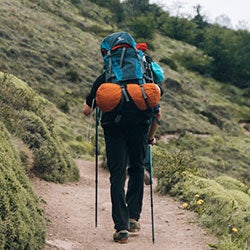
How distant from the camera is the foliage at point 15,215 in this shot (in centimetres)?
325

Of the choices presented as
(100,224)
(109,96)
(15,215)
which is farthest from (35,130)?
(15,215)

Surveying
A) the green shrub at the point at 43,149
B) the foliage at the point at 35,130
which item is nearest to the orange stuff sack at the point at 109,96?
the foliage at the point at 35,130

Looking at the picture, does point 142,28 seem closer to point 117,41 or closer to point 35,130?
point 35,130

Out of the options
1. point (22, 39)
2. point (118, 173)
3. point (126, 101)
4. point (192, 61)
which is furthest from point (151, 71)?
point (192, 61)

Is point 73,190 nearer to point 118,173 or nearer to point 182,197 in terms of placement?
point 182,197

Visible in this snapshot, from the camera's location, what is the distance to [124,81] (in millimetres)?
4305

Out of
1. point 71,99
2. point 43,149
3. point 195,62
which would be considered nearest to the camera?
point 43,149

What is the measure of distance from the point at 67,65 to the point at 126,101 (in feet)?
77.8

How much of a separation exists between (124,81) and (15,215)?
1.55 meters

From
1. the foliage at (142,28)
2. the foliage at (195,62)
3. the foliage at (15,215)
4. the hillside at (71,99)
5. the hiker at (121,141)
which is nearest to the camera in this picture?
the foliage at (15,215)

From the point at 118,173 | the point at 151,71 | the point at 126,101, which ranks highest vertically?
the point at 151,71

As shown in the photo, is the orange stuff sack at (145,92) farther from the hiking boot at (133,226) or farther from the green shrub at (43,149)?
the green shrub at (43,149)

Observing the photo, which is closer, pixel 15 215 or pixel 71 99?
pixel 15 215

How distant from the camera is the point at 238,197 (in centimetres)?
723
